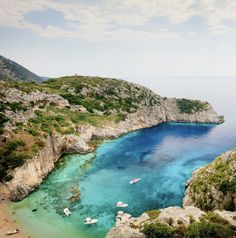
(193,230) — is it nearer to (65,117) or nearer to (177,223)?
(177,223)

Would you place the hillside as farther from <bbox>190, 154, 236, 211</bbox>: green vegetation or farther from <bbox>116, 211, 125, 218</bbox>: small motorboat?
<bbox>116, 211, 125, 218</bbox>: small motorboat

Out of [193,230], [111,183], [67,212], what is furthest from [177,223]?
[111,183]

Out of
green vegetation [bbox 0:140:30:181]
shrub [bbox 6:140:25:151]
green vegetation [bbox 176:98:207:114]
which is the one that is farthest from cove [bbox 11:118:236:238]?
green vegetation [bbox 176:98:207:114]

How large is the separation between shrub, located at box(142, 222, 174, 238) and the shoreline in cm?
2102

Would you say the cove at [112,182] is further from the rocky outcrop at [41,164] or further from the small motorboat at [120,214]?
the rocky outcrop at [41,164]

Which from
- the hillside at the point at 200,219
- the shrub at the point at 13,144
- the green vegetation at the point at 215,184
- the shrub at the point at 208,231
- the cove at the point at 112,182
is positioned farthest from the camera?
the shrub at the point at 13,144

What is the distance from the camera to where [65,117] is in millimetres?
103062

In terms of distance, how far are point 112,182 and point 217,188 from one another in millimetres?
28548

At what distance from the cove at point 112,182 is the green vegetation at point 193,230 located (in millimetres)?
13594

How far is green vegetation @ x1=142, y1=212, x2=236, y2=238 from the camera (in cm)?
3341

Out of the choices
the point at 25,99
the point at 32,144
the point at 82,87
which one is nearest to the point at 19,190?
the point at 32,144

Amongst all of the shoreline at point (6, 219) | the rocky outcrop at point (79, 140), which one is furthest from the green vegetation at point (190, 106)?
the shoreline at point (6, 219)

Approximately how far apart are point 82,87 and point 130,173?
263ft

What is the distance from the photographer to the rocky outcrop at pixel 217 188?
42.8 meters
